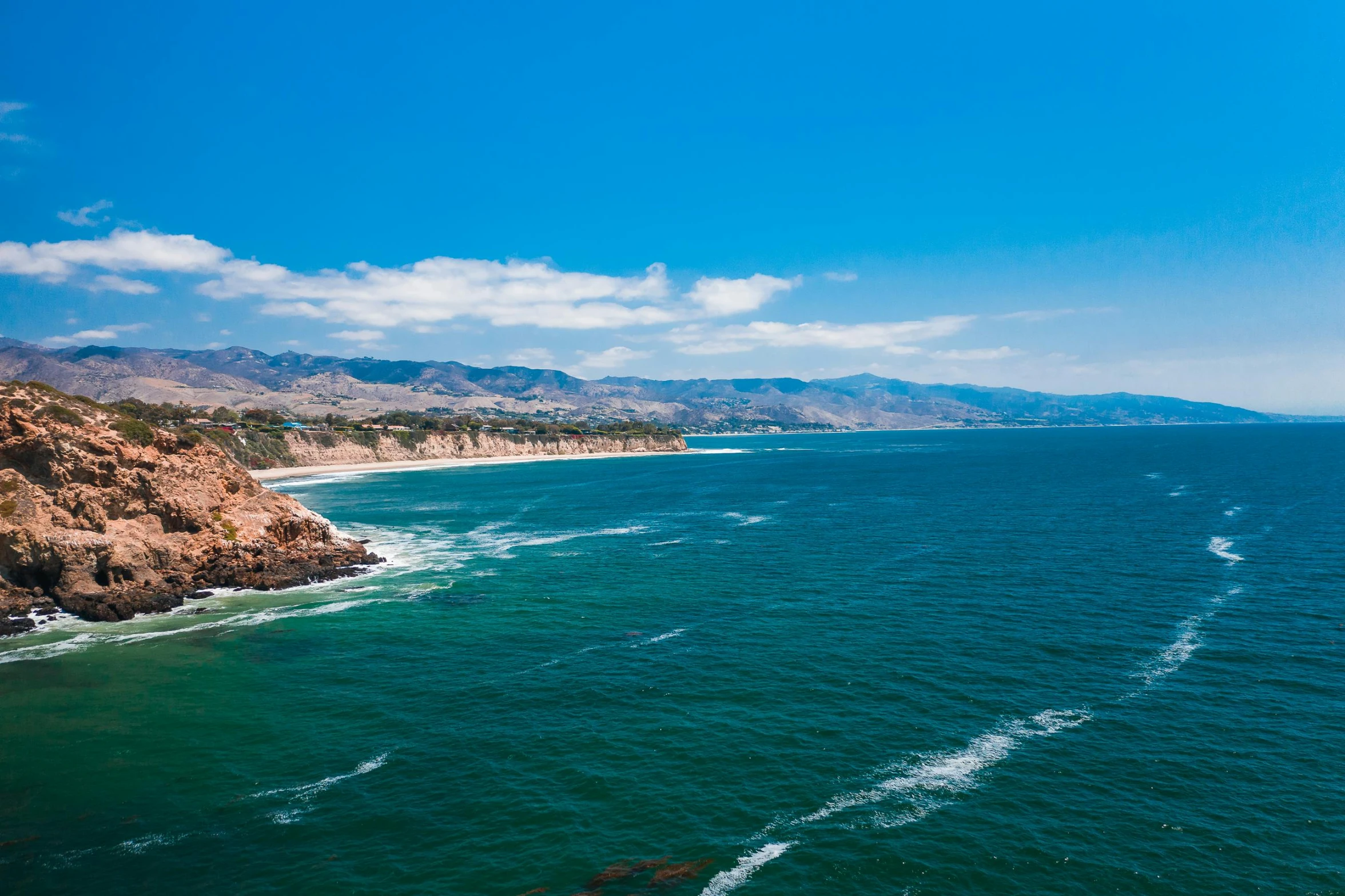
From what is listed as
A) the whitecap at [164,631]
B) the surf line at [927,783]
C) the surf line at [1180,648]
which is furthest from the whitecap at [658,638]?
the surf line at [1180,648]

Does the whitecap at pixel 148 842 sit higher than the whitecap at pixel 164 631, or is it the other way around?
the whitecap at pixel 164 631

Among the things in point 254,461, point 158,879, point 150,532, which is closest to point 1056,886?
point 158,879

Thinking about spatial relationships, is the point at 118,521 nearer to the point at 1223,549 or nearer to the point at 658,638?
the point at 658,638

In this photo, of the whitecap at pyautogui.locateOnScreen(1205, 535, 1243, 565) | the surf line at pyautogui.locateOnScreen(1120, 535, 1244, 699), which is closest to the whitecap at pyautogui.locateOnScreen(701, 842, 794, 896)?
the surf line at pyautogui.locateOnScreen(1120, 535, 1244, 699)

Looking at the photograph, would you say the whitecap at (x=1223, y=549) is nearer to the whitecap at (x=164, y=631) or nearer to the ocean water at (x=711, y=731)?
the ocean water at (x=711, y=731)

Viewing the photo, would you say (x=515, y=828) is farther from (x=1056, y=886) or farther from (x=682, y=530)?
(x=682, y=530)
